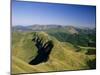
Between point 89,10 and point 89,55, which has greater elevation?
point 89,10

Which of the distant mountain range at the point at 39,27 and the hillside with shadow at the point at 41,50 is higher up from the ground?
the distant mountain range at the point at 39,27

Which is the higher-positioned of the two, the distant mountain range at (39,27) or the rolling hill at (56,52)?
the distant mountain range at (39,27)

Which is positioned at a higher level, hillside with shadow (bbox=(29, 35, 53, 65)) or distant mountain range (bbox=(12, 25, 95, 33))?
distant mountain range (bbox=(12, 25, 95, 33))

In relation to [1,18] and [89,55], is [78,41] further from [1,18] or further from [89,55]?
[1,18]

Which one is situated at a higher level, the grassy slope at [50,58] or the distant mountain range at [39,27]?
the distant mountain range at [39,27]

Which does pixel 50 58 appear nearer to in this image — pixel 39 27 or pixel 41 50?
pixel 41 50

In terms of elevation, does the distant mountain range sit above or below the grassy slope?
above

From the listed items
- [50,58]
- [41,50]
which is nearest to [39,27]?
[41,50]

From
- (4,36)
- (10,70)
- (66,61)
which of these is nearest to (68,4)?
(66,61)
